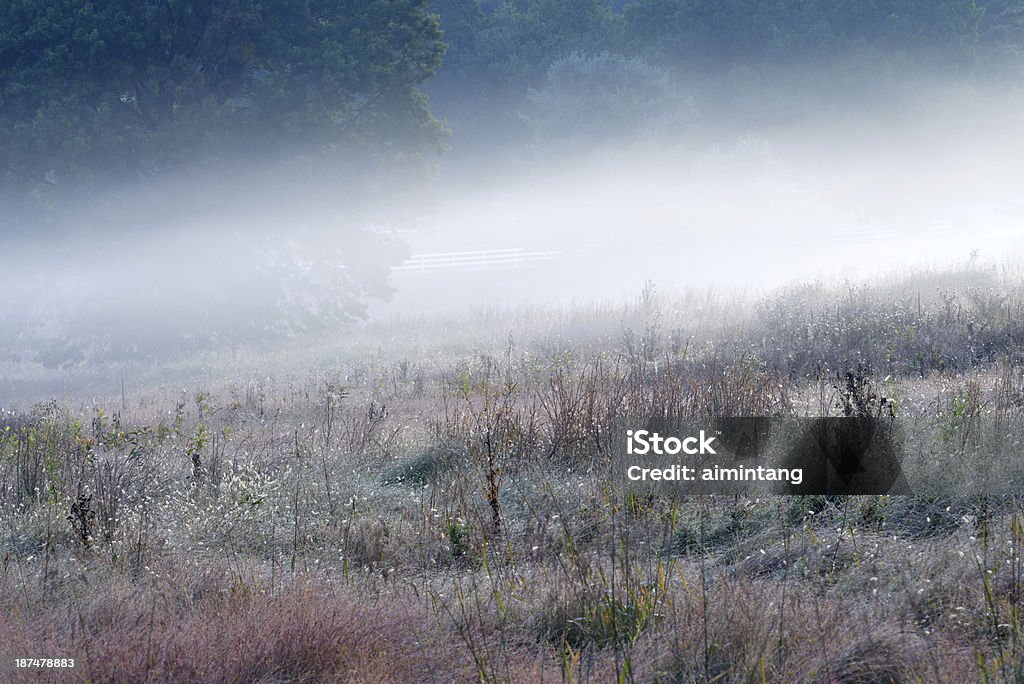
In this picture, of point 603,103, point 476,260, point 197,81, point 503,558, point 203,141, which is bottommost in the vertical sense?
point 503,558

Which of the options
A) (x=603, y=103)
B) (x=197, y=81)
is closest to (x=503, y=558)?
(x=197, y=81)

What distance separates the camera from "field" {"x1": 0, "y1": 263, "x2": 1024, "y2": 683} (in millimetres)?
3330

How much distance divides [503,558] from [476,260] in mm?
37288

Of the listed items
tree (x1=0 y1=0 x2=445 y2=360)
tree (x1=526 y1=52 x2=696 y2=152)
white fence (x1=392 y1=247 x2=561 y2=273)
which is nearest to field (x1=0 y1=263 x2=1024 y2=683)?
tree (x1=0 y1=0 x2=445 y2=360)

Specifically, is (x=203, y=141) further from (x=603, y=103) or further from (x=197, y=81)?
Answer: (x=603, y=103)

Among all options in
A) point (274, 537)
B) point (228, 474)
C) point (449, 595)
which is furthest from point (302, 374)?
point (449, 595)

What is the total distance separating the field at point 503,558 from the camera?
10.9ft

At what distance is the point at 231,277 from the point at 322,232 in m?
2.59

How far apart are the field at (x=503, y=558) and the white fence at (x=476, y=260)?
31388mm

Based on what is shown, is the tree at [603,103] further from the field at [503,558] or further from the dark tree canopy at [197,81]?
the field at [503,558]

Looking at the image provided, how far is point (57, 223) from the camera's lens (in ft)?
79.0

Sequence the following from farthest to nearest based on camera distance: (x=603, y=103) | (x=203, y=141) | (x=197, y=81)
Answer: (x=603, y=103)
(x=197, y=81)
(x=203, y=141)

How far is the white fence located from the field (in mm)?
31388

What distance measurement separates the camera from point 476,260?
41.5 meters
